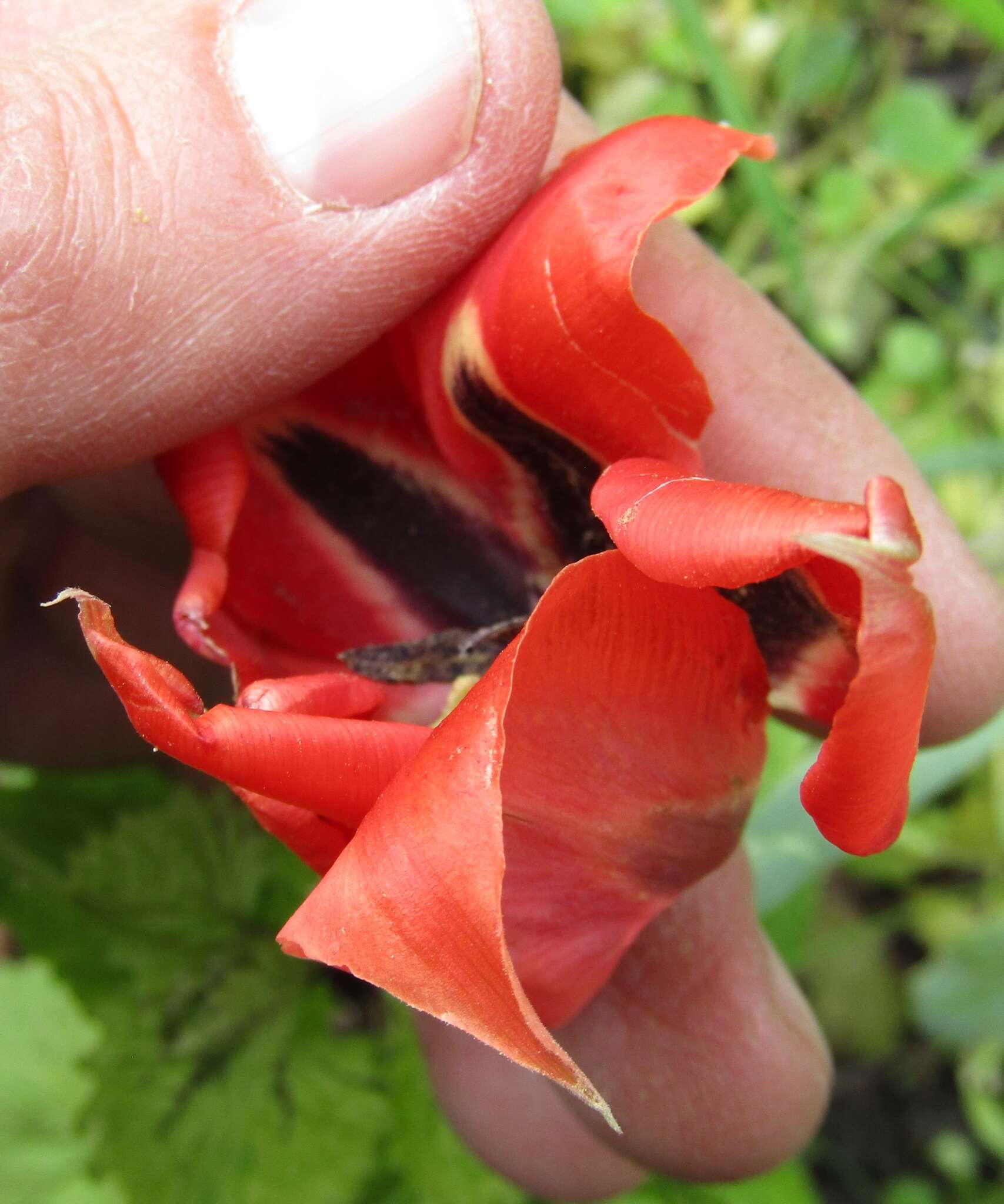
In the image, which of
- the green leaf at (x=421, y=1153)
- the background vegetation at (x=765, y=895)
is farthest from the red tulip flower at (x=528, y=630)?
the green leaf at (x=421, y=1153)

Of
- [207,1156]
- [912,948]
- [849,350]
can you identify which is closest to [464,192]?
[207,1156]

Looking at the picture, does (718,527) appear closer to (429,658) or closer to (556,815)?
(556,815)

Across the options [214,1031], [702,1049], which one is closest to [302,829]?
[702,1049]

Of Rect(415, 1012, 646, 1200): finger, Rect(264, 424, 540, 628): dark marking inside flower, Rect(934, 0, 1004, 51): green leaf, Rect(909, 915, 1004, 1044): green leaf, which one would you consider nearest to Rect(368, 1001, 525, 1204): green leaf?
Rect(415, 1012, 646, 1200): finger

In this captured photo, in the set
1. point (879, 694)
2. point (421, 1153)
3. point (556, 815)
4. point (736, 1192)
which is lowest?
point (736, 1192)

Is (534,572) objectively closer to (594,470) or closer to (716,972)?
(594,470)

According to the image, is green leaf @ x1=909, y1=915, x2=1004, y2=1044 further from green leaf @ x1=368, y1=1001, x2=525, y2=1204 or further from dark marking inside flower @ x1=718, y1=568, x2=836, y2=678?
dark marking inside flower @ x1=718, y1=568, x2=836, y2=678

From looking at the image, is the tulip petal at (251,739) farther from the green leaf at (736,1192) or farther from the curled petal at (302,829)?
the green leaf at (736,1192)

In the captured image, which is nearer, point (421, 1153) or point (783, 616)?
point (783, 616)
